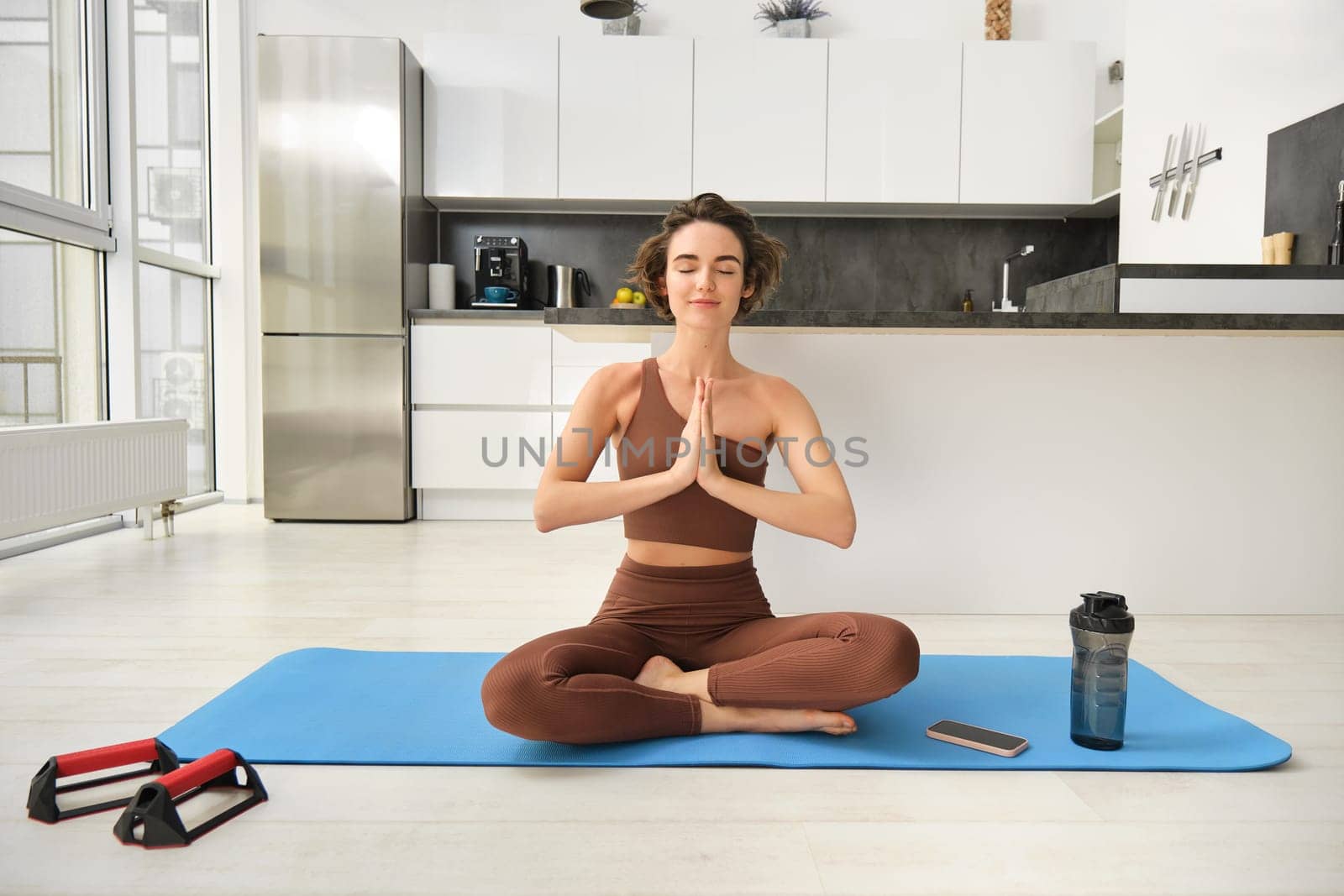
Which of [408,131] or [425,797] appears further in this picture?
[408,131]

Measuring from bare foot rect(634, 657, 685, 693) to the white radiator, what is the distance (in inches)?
100

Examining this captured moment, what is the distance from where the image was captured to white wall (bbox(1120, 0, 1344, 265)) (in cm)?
324

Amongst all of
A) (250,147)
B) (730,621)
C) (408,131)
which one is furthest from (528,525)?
(730,621)

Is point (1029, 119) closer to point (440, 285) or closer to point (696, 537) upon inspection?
point (440, 285)

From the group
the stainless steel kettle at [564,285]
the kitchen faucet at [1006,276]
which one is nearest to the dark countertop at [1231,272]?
the kitchen faucet at [1006,276]

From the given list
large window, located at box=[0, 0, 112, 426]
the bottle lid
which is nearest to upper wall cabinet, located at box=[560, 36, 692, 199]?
large window, located at box=[0, 0, 112, 426]

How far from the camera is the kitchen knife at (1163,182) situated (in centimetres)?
399

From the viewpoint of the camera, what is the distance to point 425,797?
1408 mm

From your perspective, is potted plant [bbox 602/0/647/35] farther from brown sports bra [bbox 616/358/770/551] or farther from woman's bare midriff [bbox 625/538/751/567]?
woman's bare midriff [bbox 625/538/751/567]

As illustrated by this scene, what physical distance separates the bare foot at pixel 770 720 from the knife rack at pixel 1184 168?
3.18 metres

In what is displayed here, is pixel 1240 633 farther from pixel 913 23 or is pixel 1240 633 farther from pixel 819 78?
pixel 913 23

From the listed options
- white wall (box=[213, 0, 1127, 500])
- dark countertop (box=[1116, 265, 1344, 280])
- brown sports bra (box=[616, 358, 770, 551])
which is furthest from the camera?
white wall (box=[213, 0, 1127, 500])

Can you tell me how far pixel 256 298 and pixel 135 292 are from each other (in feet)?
2.76

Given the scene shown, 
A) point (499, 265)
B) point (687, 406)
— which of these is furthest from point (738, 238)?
point (499, 265)
